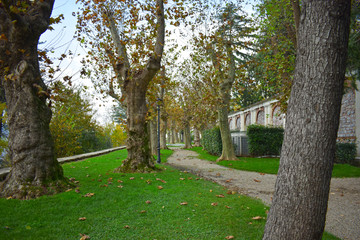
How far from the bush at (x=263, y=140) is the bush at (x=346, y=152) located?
367 centimetres

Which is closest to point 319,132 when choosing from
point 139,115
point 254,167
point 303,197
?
point 303,197

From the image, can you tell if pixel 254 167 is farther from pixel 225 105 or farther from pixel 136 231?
pixel 136 231

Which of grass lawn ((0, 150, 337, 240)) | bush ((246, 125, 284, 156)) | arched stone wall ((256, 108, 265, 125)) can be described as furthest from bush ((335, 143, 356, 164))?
arched stone wall ((256, 108, 265, 125))

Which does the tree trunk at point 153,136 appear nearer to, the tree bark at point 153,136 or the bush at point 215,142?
the tree bark at point 153,136

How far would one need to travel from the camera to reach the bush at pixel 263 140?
634 inches

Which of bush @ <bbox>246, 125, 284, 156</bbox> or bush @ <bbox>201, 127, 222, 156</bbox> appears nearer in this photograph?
bush @ <bbox>246, 125, 284, 156</bbox>

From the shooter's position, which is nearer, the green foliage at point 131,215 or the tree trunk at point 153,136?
the green foliage at point 131,215

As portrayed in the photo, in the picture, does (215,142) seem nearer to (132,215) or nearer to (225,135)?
(225,135)

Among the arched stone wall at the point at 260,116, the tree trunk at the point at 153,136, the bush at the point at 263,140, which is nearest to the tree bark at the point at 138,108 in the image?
the bush at the point at 263,140

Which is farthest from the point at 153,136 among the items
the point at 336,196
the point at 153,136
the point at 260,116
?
the point at 260,116

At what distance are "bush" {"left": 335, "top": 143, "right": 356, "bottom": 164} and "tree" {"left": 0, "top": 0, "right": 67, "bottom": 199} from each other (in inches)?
529

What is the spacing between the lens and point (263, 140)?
1609 centimetres

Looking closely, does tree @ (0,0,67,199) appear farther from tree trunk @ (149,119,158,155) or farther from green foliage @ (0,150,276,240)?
tree trunk @ (149,119,158,155)

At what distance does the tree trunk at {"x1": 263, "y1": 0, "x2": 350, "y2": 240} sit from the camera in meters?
2.24
